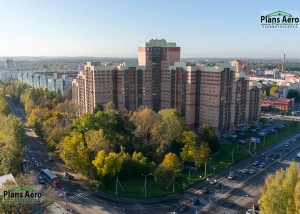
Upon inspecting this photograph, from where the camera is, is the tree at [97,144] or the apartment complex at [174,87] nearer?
the tree at [97,144]

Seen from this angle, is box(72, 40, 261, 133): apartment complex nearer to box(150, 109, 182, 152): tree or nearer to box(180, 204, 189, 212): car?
box(150, 109, 182, 152): tree

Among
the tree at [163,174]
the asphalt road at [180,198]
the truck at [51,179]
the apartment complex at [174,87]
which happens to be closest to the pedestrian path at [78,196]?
the asphalt road at [180,198]

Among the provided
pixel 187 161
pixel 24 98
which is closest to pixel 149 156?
pixel 187 161

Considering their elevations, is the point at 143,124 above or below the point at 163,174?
above

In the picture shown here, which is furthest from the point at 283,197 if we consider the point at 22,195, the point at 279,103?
the point at 279,103

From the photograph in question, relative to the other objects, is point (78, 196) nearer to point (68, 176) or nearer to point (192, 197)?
point (68, 176)

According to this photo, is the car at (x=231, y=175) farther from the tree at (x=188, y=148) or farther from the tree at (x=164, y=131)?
the tree at (x=164, y=131)

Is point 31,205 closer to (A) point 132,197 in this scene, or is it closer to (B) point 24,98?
(A) point 132,197
